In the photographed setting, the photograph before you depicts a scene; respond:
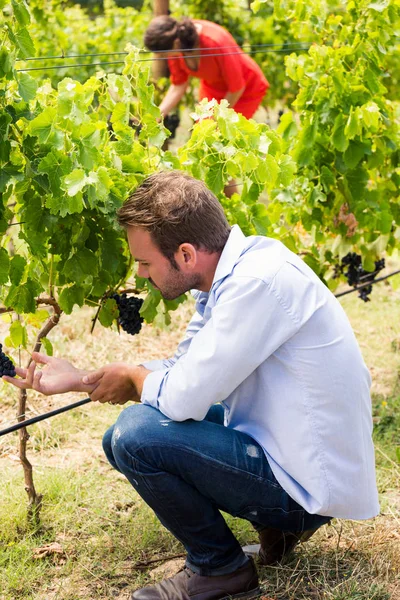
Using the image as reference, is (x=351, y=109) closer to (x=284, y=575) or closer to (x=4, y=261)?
(x=4, y=261)

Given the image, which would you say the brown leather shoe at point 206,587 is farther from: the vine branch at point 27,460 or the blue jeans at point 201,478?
the vine branch at point 27,460

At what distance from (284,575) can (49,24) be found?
5157 millimetres

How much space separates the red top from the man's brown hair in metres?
3.01

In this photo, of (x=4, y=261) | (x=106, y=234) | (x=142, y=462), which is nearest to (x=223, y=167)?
(x=106, y=234)

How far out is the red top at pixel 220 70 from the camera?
16.7 ft

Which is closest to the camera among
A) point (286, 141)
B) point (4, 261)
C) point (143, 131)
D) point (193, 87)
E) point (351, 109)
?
point (4, 261)

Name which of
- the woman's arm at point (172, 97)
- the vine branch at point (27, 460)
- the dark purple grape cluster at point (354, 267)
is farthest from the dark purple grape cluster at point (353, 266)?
the woman's arm at point (172, 97)

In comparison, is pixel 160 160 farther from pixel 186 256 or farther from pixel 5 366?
pixel 5 366

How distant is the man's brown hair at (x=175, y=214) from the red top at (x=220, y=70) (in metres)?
3.01

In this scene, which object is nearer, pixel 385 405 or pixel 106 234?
pixel 106 234

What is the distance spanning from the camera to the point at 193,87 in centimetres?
717

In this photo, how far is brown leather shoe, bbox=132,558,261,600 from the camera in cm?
223

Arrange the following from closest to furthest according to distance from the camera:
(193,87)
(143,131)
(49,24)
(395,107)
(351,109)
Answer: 1. (143,131)
2. (351,109)
3. (395,107)
4. (49,24)
5. (193,87)

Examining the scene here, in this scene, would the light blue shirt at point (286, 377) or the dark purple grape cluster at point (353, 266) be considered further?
the dark purple grape cluster at point (353, 266)
